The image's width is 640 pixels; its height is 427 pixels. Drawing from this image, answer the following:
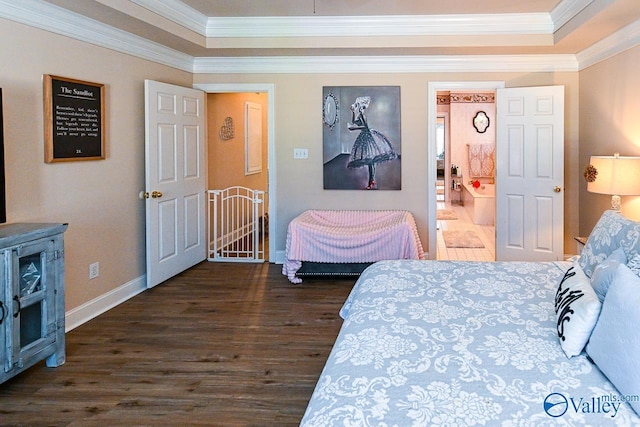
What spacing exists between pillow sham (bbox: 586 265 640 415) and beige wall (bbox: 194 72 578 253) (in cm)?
410

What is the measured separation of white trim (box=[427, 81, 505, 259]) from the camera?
5.44m

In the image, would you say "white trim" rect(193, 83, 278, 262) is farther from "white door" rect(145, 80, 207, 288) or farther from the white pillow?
the white pillow

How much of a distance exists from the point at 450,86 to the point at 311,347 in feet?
11.8

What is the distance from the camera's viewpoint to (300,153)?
567cm

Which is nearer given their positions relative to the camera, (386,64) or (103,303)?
(103,303)

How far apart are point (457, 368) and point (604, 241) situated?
1.34 m

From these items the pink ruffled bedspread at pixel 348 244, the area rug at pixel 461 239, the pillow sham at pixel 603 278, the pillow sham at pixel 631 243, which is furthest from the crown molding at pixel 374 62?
the pillow sham at pixel 603 278

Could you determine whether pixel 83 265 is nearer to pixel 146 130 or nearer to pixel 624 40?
pixel 146 130

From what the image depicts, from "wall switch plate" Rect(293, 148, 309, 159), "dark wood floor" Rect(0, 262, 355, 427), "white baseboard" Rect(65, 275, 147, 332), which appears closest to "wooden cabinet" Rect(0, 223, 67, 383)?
"dark wood floor" Rect(0, 262, 355, 427)

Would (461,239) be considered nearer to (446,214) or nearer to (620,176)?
(446,214)

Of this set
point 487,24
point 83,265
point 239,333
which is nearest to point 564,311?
point 239,333

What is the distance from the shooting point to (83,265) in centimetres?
381

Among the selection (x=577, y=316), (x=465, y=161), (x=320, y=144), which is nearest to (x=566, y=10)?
(x=320, y=144)

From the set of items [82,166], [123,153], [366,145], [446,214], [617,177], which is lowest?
[446,214]
